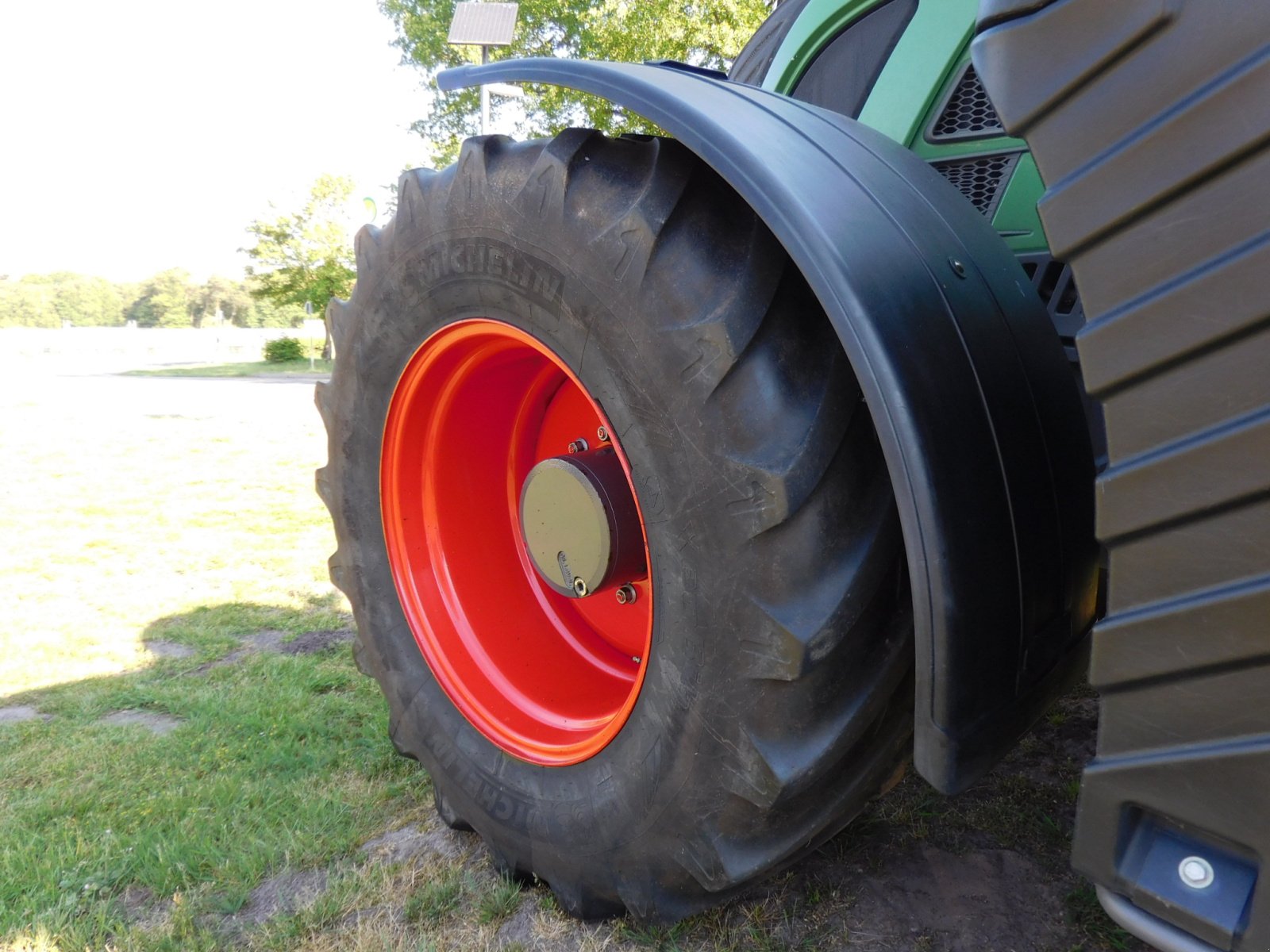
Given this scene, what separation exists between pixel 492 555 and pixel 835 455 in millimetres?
1217

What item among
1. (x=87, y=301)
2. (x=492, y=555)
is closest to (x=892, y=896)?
(x=492, y=555)

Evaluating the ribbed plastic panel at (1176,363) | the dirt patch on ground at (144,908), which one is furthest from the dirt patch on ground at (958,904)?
the dirt patch on ground at (144,908)

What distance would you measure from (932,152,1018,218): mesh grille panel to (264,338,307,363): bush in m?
28.9

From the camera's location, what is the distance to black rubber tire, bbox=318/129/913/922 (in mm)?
1186

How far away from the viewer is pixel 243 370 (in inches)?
943

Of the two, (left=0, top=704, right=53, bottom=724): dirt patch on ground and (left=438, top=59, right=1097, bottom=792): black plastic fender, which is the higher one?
(left=438, top=59, right=1097, bottom=792): black plastic fender

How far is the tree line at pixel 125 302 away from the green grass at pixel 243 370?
3958 centimetres

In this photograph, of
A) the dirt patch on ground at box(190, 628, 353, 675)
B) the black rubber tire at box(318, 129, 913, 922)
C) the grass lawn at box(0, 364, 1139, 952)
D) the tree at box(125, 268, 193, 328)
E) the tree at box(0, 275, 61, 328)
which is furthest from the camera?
the tree at box(0, 275, 61, 328)

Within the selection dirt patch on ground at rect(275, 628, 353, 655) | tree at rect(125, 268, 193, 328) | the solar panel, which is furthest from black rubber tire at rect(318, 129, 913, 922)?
tree at rect(125, 268, 193, 328)

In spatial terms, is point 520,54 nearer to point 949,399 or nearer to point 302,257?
point 302,257

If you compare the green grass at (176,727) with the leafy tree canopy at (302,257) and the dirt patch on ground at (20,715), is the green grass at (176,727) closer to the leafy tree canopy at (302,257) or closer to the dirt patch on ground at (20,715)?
the dirt patch on ground at (20,715)

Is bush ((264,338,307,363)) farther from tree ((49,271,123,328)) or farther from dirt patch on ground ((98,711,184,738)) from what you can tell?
tree ((49,271,123,328))

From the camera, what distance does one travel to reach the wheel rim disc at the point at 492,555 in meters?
1.93

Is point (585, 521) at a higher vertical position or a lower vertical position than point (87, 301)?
lower
